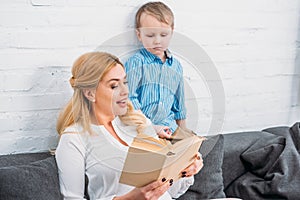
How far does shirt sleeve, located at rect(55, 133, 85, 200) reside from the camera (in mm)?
1578

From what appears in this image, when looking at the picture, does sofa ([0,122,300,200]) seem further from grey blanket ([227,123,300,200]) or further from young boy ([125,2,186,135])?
young boy ([125,2,186,135])

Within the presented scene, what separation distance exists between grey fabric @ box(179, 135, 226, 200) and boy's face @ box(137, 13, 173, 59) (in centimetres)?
45

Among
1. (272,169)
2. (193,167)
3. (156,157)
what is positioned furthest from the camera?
(272,169)

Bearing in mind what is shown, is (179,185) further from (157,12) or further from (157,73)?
(157,12)

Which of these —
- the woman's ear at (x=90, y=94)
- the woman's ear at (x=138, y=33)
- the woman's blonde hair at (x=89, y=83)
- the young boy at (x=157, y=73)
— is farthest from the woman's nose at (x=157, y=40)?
the woman's ear at (x=90, y=94)

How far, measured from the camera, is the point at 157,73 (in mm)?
1557

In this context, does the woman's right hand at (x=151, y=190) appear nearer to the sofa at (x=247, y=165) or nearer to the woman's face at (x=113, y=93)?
the woman's face at (x=113, y=93)

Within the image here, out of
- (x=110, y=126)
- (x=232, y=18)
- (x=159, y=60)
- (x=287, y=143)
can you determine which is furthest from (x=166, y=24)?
(x=287, y=143)

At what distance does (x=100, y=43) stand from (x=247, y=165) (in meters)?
0.84

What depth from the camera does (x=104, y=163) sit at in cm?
155

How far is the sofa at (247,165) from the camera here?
6.42 feet

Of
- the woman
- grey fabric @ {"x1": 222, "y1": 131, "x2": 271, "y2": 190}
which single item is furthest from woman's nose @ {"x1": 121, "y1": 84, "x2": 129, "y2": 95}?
grey fabric @ {"x1": 222, "y1": 131, "x2": 271, "y2": 190}

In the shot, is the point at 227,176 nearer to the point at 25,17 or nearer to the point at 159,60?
the point at 159,60

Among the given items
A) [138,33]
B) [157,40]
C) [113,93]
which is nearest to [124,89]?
[113,93]
